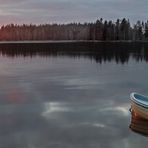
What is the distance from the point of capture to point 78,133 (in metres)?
27.7

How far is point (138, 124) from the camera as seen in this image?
3012 centimetres

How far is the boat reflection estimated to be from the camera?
28.6m

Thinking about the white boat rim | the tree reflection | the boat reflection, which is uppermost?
the white boat rim

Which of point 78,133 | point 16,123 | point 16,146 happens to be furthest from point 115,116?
point 16,146

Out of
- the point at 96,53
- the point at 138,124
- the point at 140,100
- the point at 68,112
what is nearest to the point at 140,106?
the point at 140,100

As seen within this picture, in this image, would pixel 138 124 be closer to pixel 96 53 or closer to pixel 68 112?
pixel 68 112

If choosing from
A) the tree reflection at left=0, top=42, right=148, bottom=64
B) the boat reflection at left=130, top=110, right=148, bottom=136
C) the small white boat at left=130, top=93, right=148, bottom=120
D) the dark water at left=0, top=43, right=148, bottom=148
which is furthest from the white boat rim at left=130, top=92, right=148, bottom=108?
the tree reflection at left=0, top=42, right=148, bottom=64

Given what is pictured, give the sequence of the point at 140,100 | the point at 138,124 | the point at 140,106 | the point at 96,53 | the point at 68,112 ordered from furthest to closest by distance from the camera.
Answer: the point at 96,53 < the point at 68,112 < the point at 140,100 < the point at 140,106 < the point at 138,124

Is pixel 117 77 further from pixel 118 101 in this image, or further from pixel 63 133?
pixel 63 133

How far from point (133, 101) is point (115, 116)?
1864 mm

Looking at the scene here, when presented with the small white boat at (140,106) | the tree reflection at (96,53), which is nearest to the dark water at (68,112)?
the small white boat at (140,106)

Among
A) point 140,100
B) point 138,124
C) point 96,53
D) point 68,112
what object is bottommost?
point 138,124

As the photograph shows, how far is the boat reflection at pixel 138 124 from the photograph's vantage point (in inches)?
1127

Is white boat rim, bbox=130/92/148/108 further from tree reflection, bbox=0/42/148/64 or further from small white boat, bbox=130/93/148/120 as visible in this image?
tree reflection, bbox=0/42/148/64
